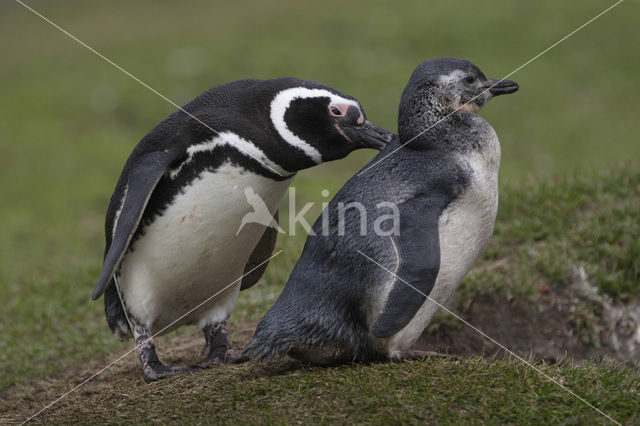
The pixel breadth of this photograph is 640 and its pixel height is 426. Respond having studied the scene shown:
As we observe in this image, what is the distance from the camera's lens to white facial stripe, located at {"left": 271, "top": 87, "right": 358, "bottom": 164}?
3326 millimetres

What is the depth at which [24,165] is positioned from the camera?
1101 centimetres

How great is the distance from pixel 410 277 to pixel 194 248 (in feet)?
3.49

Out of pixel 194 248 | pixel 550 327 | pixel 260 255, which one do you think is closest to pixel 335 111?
pixel 194 248

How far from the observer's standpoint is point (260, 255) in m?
4.00

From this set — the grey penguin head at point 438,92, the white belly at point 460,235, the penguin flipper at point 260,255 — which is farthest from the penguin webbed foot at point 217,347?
the grey penguin head at point 438,92

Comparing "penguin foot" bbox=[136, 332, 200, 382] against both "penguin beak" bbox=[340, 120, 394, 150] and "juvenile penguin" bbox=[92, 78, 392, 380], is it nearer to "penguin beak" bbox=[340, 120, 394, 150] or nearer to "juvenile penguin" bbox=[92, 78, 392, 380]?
"juvenile penguin" bbox=[92, 78, 392, 380]

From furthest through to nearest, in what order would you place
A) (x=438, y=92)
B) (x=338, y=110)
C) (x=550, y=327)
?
1. (x=550, y=327)
2. (x=338, y=110)
3. (x=438, y=92)

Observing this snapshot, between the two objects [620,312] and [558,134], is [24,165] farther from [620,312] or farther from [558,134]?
[620,312]

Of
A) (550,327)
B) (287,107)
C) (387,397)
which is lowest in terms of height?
(550,327)

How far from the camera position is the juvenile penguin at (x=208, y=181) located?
334cm

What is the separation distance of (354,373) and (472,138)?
3.57 feet
